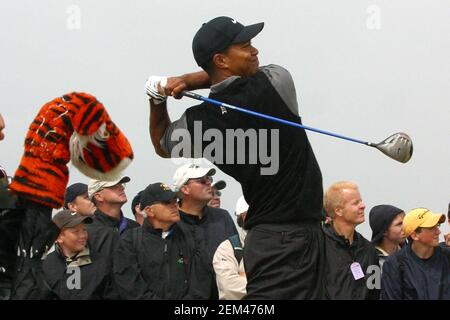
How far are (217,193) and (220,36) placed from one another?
14.9ft

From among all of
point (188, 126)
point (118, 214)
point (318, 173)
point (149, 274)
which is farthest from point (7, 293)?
point (118, 214)

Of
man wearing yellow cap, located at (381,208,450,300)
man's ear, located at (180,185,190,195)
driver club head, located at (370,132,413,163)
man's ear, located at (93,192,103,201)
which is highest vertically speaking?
driver club head, located at (370,132,413,163)

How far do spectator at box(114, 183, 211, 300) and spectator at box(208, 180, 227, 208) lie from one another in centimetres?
139

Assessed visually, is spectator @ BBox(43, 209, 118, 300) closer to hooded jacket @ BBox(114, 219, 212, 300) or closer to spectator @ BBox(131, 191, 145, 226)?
hooded jacket @ BBox(114, 219, 212, 300)

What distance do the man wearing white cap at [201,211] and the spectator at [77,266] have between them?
0.95 meters

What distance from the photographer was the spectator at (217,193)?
1037cm

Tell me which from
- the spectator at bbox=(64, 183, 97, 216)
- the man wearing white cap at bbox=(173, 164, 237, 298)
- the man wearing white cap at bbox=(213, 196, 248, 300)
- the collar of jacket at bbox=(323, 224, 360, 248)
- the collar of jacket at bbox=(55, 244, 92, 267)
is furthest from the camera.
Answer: the spectator at bbox=(64, 183, 97, 216)

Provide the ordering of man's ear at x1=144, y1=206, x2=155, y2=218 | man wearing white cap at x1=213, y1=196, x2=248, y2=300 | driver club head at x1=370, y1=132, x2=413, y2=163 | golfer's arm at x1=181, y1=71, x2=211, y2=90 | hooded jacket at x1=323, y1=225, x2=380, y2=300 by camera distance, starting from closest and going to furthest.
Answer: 1. golfer's arm at x1=181, y1=71, x2=211, y2=90
2. driver club head at x1=370, y1=132, x2=413, y2=163
3. hooded jacket at x1=323, y1=225, x2=380, y2=300
4. man wearing white cap at x1=213, y1=196, x2=248, y2=300
5. man's ear at x1=144, y1=206, x2=155, y2=218

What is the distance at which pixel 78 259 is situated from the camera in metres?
8.62

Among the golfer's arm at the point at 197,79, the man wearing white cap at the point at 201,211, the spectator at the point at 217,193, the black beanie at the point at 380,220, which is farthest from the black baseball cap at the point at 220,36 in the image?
the spectator at the point at 217,193

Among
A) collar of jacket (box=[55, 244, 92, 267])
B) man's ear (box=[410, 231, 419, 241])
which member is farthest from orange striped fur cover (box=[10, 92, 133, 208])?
man's ear (box=[410, 231, 419, 241])

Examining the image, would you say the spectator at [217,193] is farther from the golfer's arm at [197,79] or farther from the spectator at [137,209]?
the golfer's arm at [197,79]

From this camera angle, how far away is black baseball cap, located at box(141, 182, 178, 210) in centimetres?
891

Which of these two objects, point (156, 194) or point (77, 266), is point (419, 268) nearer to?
point (156, 194)
